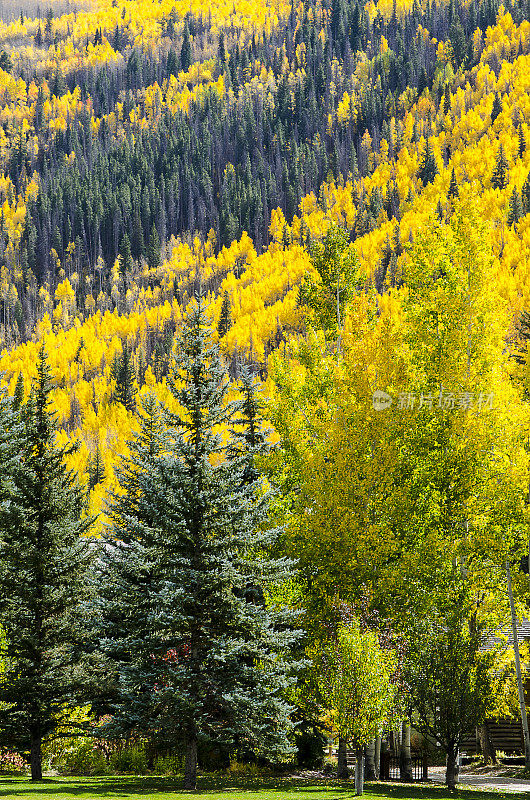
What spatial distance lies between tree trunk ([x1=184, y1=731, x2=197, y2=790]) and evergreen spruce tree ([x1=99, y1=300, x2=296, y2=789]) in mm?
25

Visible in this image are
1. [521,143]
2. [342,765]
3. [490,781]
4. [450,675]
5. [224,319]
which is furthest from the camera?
[521,143]

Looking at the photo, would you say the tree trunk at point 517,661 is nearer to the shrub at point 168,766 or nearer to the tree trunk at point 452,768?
the tree trunk at point 452,768

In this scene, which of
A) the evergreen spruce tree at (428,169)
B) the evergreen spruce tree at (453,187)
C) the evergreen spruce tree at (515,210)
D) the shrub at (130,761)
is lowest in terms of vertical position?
the shrub at (130,761)

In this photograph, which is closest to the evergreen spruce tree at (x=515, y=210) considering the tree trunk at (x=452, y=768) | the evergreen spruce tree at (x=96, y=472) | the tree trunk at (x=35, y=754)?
the evergreen spruce tree at (x=96, y=472)

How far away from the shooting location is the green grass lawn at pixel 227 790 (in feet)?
58.7

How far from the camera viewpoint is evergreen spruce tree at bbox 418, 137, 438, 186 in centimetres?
18812

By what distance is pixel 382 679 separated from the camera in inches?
717

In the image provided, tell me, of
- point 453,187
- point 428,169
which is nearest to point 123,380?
point 453,187

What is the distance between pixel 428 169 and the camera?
190 meters

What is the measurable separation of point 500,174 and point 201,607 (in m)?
167

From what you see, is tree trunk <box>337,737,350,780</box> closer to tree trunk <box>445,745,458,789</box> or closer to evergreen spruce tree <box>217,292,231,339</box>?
tree trunk <box>445,745,458,789</box>

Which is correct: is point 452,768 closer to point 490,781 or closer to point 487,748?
point 490,781

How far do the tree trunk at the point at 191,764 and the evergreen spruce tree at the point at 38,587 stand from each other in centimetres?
493

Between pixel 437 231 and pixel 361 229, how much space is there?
164 meters
